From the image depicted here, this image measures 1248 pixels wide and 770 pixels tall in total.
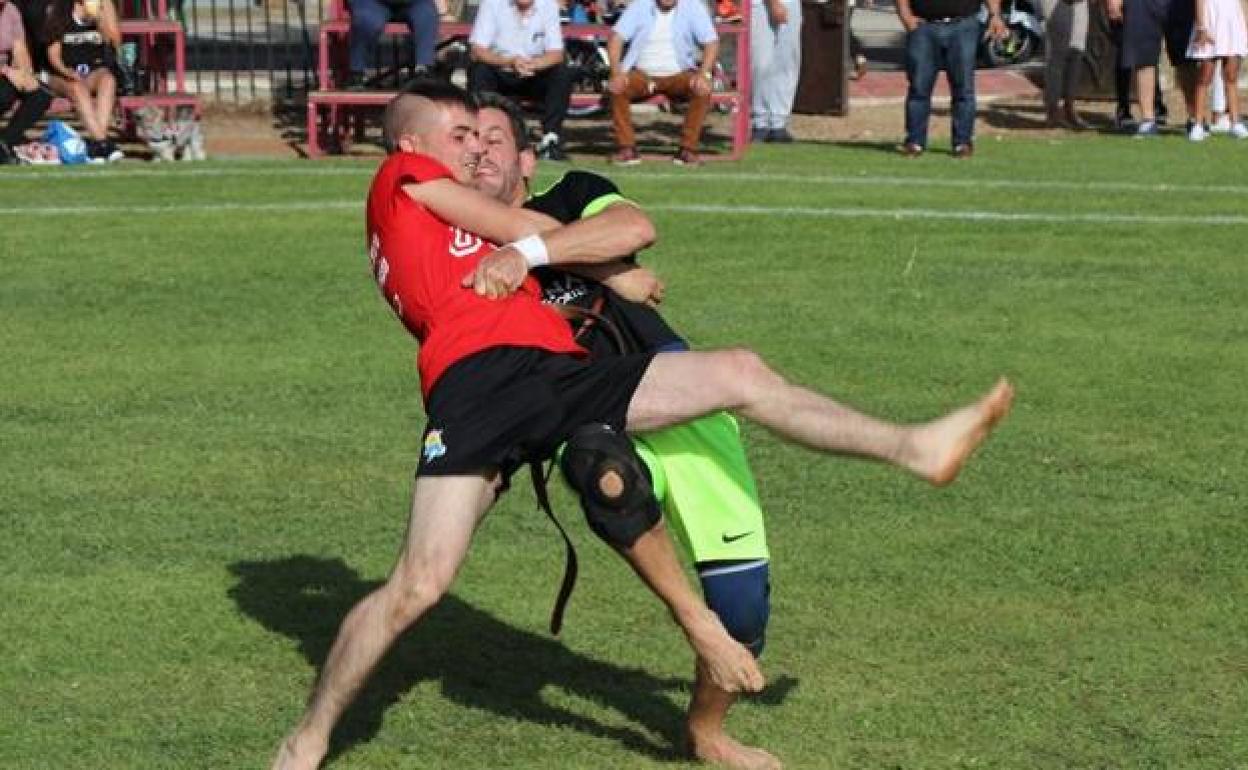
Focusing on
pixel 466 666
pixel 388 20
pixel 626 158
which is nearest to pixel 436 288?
pixel 466 666

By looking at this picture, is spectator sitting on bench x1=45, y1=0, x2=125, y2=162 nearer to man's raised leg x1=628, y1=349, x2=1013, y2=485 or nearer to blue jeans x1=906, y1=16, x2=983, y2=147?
blue jeans x1=906, y1=16, x2=983, y2=147

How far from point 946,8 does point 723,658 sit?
51.2ft

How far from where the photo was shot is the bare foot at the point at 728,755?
618cm

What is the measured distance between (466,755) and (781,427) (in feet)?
4.49

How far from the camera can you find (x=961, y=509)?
892 centimetres

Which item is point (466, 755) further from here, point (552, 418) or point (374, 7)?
point (374, 7)

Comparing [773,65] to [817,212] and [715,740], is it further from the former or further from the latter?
[715,740]

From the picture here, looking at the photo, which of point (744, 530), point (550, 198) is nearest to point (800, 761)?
point (744, 530)

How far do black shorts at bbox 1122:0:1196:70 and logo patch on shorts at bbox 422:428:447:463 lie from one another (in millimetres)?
18349

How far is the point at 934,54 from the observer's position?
815 inches

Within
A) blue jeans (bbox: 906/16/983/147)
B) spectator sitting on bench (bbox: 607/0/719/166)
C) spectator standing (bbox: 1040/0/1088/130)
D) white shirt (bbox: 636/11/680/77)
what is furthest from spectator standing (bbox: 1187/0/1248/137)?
white shirt (bbox: 636/11/680/77)

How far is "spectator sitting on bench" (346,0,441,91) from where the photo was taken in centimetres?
2025

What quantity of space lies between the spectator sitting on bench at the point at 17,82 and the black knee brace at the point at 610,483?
14845mm

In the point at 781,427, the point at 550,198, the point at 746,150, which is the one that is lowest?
the point at 746,150
